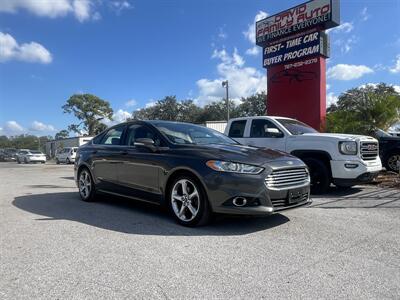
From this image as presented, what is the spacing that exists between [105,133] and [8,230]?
9.26 ft

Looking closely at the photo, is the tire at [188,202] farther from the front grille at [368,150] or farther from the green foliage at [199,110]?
the green foliage at [199,110]

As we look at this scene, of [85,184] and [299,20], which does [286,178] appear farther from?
[299,20]

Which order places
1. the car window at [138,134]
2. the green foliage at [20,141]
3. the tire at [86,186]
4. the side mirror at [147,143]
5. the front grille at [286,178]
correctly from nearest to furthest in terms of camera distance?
1. the front grille at [286,178]
2. the side mirror at [147,143]
3. the car window at [138,134]
4. the tire at [86,186]
5. the green foliage at [20,141]

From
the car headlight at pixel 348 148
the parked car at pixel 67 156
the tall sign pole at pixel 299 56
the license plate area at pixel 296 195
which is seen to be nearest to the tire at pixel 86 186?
the license plate area at pixel 296 195

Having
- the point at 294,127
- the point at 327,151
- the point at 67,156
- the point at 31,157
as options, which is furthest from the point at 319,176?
the point at 31,157

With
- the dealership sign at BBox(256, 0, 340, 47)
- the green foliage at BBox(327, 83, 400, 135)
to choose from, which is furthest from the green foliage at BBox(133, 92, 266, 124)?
Result: the green foliage at BBox(327, 83, 400, 135)

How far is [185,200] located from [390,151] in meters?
8.67

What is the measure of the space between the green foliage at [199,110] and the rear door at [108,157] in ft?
187

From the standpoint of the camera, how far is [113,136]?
725 cm

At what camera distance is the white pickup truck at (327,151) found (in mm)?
8094

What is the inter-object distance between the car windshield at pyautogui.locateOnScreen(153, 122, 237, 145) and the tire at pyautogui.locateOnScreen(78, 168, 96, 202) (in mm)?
2069

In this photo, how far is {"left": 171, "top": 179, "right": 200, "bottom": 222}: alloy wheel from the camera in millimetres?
5242

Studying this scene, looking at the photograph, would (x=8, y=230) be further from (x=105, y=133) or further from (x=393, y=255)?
(x=393, y=255)

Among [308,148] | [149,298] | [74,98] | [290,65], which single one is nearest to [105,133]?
[308,148]
